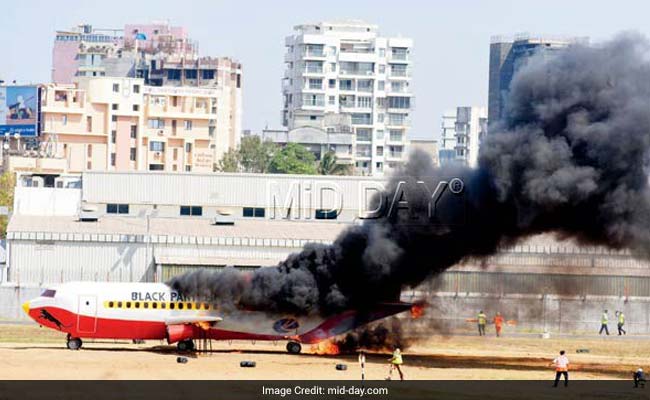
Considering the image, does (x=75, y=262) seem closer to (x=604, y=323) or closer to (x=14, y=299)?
(x=14, y=299)

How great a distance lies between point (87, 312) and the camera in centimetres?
7744

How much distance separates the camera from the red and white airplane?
77.5m

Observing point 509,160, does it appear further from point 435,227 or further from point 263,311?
point 263,311

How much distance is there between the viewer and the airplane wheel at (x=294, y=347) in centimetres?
7944

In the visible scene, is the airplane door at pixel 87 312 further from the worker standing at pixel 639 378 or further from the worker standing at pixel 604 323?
the worker standing at pixel 604 323

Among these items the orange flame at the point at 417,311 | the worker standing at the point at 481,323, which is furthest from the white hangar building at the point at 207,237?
the orange flame at the point at 417,311

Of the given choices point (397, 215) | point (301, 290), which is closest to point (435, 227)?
point (397, 215)

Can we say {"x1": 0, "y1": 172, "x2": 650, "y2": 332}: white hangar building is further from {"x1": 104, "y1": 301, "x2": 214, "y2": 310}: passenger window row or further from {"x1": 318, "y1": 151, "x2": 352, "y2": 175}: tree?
{"x1": 318, "y1": 151, "x2": 352, "y2": 175}: tree

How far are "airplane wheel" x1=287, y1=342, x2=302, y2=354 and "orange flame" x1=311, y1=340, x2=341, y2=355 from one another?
930 mm

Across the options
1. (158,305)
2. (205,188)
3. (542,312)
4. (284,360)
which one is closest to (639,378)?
(284,360)

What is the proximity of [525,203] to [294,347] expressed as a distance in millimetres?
14333

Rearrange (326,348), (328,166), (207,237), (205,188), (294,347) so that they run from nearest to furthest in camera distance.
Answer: (294,347) < (326,348) < (207,237) < (205,188) < (328,166)

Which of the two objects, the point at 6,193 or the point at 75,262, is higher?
the point at 6,193
